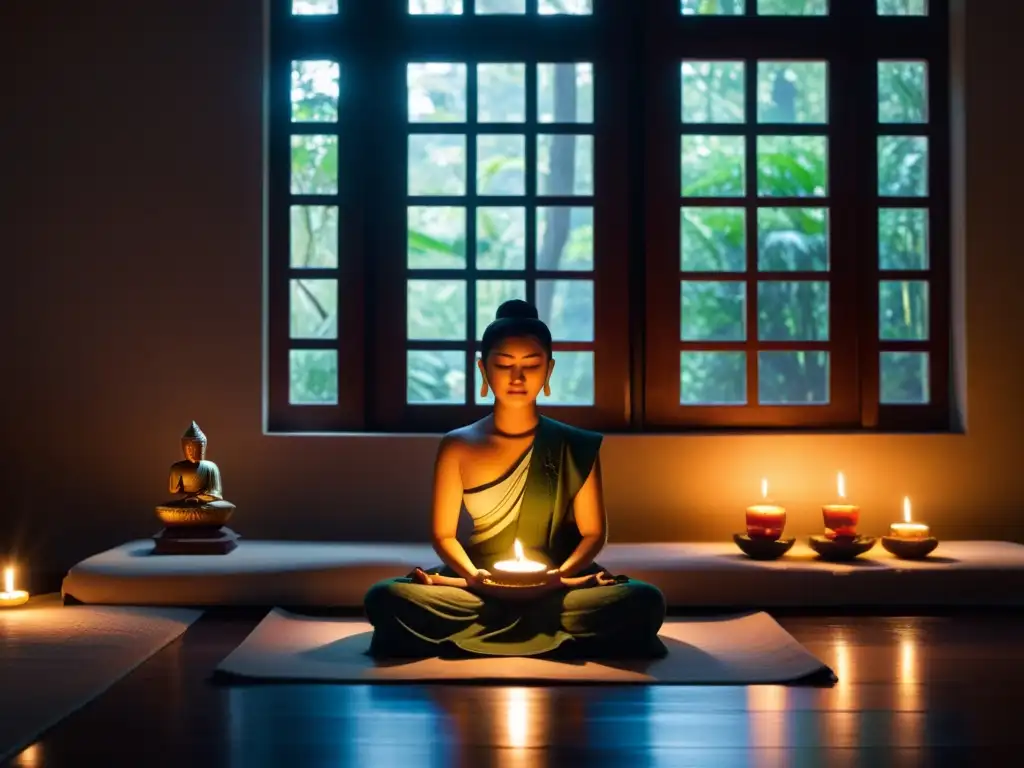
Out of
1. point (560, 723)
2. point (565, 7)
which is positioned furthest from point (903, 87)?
point (560, 723)

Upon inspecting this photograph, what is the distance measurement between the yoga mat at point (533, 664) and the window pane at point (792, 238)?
1.91 m

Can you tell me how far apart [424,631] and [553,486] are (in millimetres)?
537

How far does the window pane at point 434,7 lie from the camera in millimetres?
4691

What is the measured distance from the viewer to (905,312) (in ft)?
16.0

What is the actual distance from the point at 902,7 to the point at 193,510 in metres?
Answer: 3.46

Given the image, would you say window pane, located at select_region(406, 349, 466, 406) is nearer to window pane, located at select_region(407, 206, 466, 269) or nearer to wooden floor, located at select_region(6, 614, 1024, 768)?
window pane, located at select_region(407, 206, 466, 269)

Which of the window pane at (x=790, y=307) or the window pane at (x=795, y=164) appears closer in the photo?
the window pane at (x=795, y=164)

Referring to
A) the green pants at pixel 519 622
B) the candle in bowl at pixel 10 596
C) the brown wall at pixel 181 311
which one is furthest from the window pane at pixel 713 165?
the candle in bowl at pixel 10 596

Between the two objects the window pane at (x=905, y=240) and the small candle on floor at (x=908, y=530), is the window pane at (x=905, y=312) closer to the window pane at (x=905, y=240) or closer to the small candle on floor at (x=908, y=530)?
the window pane at (x=905, y=240)

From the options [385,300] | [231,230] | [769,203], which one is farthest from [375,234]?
[769,203]

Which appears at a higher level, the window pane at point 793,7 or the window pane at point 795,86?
the window pane at point 793,7

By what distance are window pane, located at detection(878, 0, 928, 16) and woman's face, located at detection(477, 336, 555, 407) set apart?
2509 mm

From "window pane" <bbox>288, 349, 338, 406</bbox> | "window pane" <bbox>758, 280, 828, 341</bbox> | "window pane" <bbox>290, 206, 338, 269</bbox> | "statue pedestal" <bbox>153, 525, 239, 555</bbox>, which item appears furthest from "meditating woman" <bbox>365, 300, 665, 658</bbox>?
"window pane" <bbox>758, 280, 828, 341</bbox>

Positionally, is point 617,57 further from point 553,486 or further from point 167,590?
point 167,590
